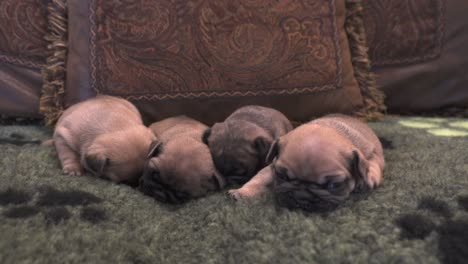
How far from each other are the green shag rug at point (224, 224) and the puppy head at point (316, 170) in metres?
0.07

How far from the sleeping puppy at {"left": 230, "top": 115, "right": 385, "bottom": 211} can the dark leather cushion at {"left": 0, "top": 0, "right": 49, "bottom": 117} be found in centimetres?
145

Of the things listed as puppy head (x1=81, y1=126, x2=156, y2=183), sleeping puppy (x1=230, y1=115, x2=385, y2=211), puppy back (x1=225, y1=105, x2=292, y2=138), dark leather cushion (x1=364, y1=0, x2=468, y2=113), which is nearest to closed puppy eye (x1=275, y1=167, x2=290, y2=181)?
sleeping puppy (x1=230, y1=115, x2=385, y2=211)

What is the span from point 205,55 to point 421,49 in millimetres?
1260

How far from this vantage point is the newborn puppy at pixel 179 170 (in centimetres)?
171

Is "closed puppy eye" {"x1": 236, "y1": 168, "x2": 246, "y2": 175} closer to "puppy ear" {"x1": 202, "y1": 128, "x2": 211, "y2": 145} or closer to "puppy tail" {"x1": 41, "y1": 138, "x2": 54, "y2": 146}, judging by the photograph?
"puppy ear" {"x1": 202, "y1": 128, "x2": 211, "y2": 145}

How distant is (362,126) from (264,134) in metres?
0.44

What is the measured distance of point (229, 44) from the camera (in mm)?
2275

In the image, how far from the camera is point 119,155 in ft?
6.38

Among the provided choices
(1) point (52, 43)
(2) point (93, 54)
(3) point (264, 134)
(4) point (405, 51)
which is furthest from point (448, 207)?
(1) point (52, 43)

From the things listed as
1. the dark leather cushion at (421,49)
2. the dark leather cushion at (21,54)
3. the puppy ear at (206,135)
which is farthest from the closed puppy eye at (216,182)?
the dark leather cushion at (421,49)

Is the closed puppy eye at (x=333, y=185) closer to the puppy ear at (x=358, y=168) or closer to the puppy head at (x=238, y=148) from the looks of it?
the puppy ear at (x=358, y=168)

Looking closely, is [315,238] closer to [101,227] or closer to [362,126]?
[101,227]

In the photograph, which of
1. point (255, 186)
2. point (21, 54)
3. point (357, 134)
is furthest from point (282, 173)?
point (21, 54)

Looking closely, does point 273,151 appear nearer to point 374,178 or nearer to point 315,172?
point 315,172
